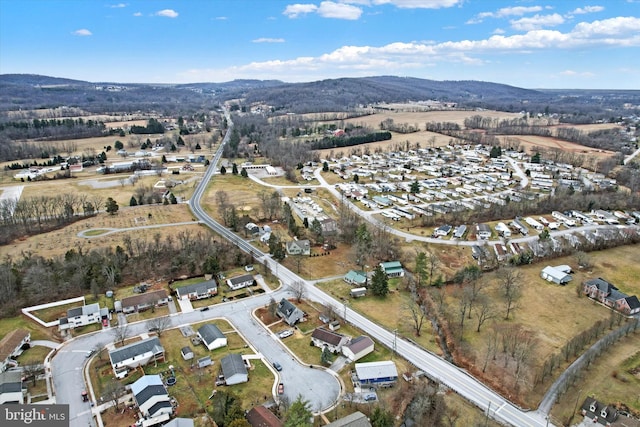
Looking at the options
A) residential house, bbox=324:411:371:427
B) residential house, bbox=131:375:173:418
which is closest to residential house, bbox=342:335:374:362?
residential house, bbox=324:411:371:427

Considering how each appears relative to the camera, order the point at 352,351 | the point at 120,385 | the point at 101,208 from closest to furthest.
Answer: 1. the point at 120,385
2. the point at 352,351
3. the point at 101,208

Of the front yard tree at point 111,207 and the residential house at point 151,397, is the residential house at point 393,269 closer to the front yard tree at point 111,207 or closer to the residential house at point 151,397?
the residential house at point 151,397

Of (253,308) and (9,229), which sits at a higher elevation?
(9,229)

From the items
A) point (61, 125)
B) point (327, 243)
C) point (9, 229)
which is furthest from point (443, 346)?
point (61, 125)

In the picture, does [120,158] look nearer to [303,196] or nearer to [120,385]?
[303,196]

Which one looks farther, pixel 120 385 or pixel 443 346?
pixel 443 346

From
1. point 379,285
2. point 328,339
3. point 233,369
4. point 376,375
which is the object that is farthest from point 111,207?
point 376,375
